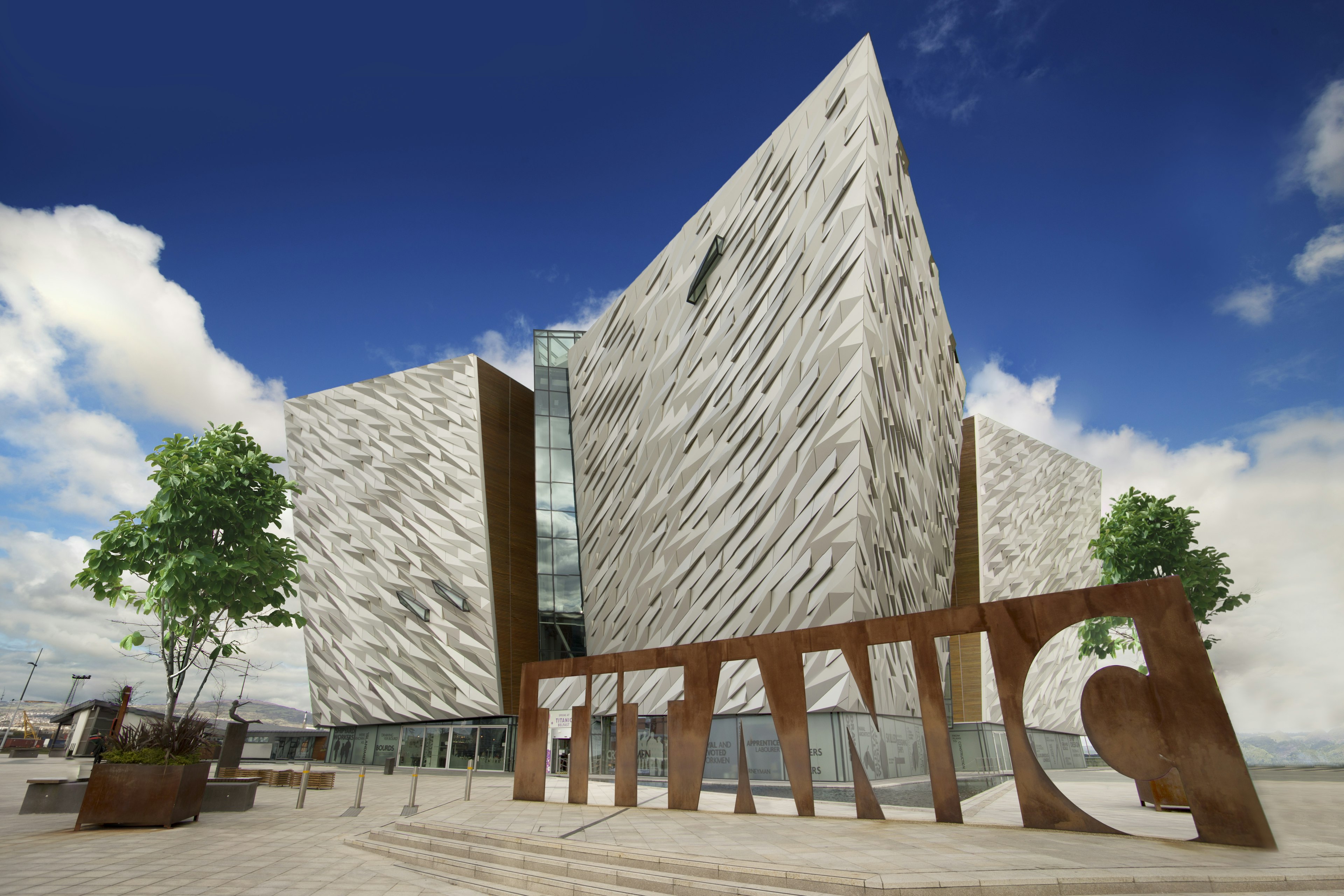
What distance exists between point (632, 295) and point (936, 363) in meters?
13.1

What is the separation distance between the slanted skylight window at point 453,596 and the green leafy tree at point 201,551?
476 inches

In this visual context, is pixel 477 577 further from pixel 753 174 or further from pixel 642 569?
pixel 753 174

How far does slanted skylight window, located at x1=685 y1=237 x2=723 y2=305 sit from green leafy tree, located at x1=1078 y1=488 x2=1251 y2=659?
53.3 feet

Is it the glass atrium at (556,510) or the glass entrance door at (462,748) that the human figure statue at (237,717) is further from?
the glass atrium at (556,510)

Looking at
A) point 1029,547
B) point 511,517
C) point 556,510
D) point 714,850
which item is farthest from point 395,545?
point 1029,547

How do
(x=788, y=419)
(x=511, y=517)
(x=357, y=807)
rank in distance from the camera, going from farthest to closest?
(x=511, y=517) < (x=788, y=419) < (x=357, y=807)

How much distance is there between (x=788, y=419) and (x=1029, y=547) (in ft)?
74.7

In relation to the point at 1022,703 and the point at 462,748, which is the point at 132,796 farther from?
the point at 462,748

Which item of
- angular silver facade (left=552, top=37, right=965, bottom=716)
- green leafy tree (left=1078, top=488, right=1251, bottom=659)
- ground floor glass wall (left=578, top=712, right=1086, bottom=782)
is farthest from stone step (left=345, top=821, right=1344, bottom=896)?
green leafy tree (left=1078, top=488, right=1251, bottom=659)

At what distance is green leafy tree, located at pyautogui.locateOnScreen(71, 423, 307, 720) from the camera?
1412cm

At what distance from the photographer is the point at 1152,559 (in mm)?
22375

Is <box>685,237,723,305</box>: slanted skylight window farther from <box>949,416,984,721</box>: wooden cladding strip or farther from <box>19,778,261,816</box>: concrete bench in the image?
<box>19,778,261,816</box>: concrete bench

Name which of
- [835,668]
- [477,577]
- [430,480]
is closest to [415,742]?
[477,577]

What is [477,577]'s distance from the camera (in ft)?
91.4
